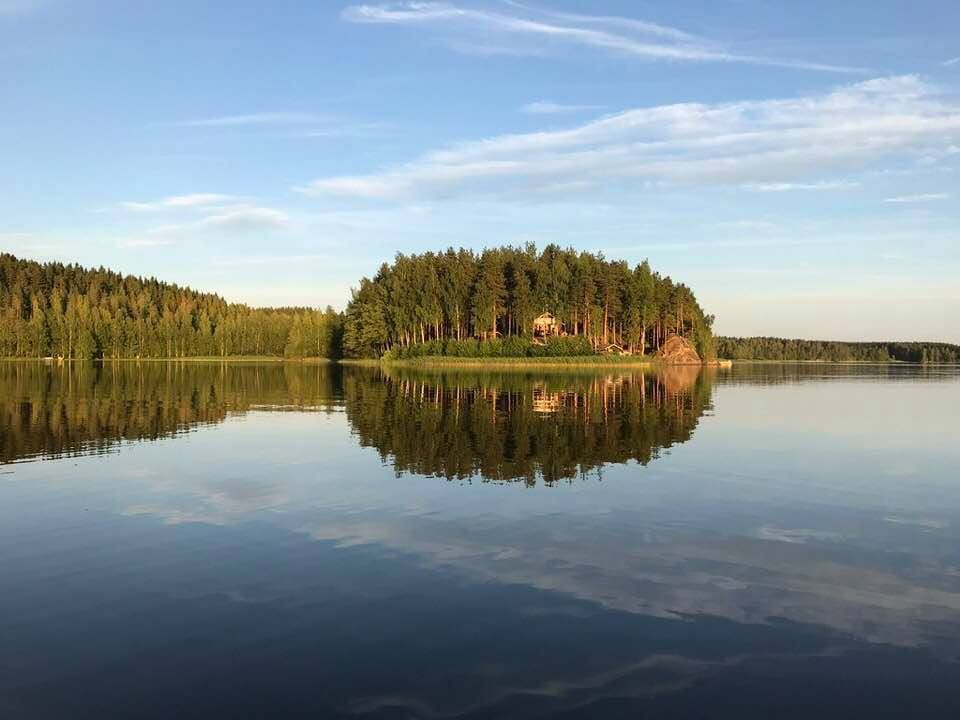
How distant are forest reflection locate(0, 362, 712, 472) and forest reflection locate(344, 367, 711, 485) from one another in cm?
7

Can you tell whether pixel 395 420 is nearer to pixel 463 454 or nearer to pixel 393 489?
pixel 463 454

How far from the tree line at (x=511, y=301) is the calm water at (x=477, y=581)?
118 metres

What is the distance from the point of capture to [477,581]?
14.5 m

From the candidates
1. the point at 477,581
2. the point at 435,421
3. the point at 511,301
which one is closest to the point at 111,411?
the point at 435,421

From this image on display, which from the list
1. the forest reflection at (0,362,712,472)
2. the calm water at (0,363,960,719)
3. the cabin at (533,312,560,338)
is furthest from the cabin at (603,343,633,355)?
the calm water at (0,363,960,719)

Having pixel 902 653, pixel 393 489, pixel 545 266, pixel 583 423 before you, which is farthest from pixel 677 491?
pixel 545 266

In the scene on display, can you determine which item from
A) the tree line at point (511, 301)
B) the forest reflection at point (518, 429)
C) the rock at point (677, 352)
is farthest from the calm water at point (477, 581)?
the rock at point (677, 352)

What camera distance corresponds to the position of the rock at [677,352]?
171 m

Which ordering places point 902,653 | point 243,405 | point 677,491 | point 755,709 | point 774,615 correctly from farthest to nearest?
point 243,405
point 677,491
point 774,615
point 902,653
point 755,709

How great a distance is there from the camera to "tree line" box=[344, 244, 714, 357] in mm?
150375

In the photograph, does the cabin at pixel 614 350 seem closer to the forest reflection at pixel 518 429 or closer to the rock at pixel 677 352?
the rock at pixel 677 352

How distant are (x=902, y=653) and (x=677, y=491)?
1223cm

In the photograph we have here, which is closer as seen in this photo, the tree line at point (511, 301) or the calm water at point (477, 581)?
the calm water at point (477, 581)

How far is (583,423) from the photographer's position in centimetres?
4250
